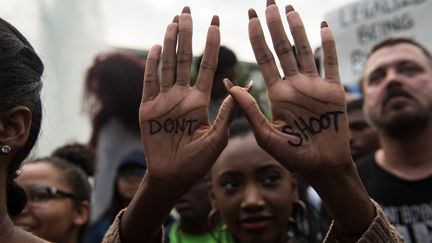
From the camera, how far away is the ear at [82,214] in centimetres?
299

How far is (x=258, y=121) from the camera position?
163 centimetres

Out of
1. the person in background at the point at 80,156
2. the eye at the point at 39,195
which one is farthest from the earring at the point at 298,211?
the person in background at the point at 80,156

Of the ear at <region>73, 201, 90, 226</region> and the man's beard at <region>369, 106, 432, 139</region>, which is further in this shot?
the man's beard at <region>369, 106, 432, 139</region>

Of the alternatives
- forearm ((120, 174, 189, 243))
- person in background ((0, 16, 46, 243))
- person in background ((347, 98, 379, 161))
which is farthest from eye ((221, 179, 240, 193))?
person in background ((347, 98, 379, 161))

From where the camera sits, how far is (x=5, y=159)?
1632 mm

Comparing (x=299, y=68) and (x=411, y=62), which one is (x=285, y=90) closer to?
(x=299, y=68)

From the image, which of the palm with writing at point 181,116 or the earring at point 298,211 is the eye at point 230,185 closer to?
the earring at point 298,211

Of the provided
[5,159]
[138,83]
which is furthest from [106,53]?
[5,159]

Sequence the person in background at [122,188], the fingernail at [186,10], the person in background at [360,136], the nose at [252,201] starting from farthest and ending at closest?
the person in background at [360,136], the person in background at [122,188], the nose at [252,201], the fingernail at [186,10]

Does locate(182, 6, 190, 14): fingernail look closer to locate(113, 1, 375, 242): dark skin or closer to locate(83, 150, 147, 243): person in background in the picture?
locate(113, 1, 375, 242): dark skin

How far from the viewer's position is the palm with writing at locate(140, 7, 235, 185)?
1.65 meters

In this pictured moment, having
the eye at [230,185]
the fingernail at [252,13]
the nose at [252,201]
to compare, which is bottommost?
the nose at [252,201]

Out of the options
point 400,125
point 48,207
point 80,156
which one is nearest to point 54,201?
point 48,207

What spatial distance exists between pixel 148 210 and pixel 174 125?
0.80ft
